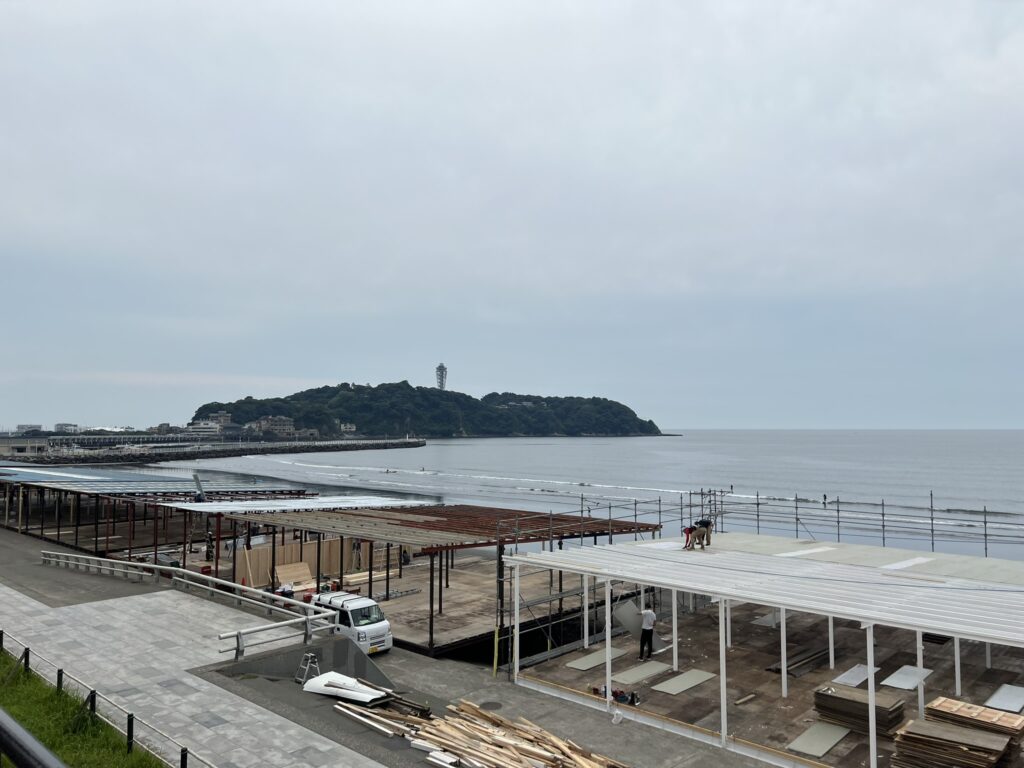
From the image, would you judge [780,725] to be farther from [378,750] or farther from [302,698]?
[302,698]

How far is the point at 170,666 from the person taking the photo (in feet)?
58.6

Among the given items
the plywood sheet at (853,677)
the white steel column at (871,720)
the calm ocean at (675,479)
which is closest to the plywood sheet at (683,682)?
the plywood sheet at (853,677)

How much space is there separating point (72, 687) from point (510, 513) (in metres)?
22.8

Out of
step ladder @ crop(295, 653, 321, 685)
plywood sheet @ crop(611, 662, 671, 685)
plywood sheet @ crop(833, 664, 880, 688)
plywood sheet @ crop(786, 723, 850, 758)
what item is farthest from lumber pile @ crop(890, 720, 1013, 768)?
step ladder @ crop(295, 653, 321, 685)

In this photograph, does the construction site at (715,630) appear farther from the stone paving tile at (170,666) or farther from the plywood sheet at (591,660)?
the stone paving tile at (170,666)

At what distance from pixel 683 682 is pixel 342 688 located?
32.0 feet

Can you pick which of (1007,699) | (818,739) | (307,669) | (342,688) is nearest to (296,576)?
(307,669)

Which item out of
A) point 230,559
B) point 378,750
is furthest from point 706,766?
point 230,559

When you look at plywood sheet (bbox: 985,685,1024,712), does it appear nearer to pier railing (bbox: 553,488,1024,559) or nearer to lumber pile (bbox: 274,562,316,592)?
lumber pile (bbox: 274,562,316,592)

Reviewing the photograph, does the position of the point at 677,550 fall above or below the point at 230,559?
above

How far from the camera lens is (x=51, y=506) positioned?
188ft

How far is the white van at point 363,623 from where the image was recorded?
23.8 meters

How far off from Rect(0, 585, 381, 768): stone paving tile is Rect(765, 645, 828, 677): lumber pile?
44.8 feet

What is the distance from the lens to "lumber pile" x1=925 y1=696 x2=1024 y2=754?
1404 cm
